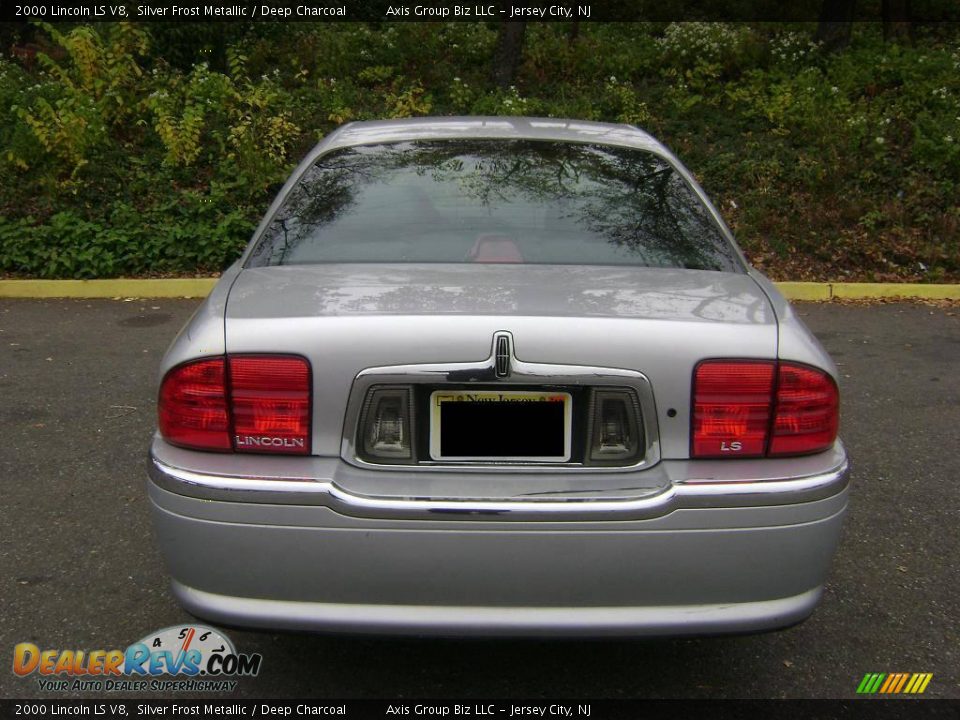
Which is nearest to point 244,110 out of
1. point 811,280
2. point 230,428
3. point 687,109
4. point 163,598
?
point 687,109

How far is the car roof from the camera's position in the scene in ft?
11.2

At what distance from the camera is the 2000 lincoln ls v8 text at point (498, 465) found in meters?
2.14

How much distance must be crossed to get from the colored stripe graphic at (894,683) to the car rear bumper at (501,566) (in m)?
0.72

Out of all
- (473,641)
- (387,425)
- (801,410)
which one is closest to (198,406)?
(387,425)

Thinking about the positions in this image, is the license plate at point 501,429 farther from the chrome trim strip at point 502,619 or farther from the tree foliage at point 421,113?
the tree foliage at point 421,113

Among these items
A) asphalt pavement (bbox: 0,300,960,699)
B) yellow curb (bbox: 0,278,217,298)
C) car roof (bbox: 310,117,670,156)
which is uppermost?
car roof (bbox: 310,117,670,156)

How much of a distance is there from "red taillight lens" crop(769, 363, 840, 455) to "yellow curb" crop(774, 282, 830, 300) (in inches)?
243

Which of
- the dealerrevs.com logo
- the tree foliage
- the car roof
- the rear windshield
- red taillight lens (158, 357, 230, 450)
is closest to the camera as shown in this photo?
red taillight lens (158, 357, 230, 450)

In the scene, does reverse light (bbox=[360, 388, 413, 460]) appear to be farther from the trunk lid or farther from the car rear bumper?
the car rear bumper

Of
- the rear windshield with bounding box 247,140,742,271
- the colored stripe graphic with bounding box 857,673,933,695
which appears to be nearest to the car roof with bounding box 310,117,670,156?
the rear windshield with bounding box 247,140,742,271

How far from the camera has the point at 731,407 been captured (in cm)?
223

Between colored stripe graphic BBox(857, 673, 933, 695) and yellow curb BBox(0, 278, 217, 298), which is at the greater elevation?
colored stripe graphic BBox(857, 673, 933, 695)

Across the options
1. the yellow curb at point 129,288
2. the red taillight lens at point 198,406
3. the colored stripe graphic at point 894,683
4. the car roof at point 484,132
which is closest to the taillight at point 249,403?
the red taillight lens at point 198,406

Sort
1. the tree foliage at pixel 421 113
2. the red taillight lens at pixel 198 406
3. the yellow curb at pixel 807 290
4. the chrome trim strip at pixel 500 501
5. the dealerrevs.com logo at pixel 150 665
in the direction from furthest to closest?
the tree foliage at pixel 421 113 < the yellow curb at pixel 807 290 < the dealerrevs.com logo at pixel 150 665 < the red taillight lens at pixel 198 406 < the chrome trim strip at pixel 500 501
